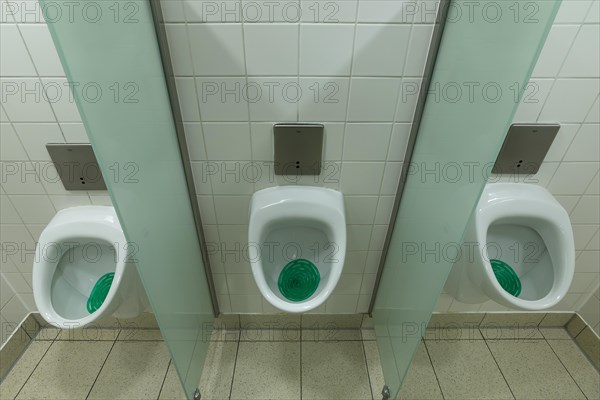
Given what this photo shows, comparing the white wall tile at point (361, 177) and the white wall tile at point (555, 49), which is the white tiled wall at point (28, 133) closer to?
the white wall tile at point (361, 177)

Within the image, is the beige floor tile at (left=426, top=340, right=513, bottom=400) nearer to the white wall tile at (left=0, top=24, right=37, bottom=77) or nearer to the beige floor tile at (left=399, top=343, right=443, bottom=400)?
the beige floor tile at (left=399, top=343, right=443, bottom=400)

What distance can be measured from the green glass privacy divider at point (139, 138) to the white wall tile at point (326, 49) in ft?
1.28

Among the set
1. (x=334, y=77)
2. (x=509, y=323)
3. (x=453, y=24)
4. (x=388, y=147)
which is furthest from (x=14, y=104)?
(x=509, y=323)

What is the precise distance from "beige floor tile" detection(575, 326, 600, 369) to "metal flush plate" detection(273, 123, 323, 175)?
148 centimetres

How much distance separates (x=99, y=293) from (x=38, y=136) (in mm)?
580

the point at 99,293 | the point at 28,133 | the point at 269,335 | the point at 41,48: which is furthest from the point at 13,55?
the point at 269,335

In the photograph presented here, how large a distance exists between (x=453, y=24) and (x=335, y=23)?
0.95 feet

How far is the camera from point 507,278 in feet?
4.25

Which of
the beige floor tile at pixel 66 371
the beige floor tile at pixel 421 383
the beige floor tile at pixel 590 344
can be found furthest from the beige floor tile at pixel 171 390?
the beige floor tile at pixel 590 344

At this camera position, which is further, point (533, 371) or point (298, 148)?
point (533, 371)

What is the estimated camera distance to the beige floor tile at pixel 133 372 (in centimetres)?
143

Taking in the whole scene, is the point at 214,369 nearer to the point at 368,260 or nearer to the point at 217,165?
the point at 368,260

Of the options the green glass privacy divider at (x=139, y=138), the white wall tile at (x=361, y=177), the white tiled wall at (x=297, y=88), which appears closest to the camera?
the green glass privacy divider at (x=139, y=138)

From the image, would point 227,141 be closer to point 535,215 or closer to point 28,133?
point 28,133
